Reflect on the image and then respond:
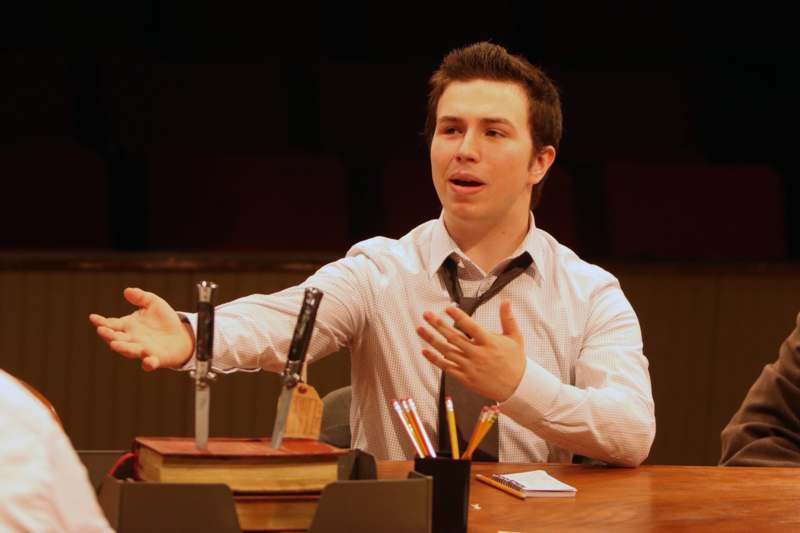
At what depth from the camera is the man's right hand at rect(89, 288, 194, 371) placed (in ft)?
6.33

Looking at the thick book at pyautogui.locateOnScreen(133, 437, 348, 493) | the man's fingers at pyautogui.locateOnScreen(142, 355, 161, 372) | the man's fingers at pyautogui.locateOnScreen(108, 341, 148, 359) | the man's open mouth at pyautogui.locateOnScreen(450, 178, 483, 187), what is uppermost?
the man's open mouth at pyautogui.locateOnScreen(450, 178, 483, 187)

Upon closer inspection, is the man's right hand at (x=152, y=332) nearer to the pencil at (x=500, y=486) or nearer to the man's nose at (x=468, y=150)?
the pencil at (x=500, y=486)

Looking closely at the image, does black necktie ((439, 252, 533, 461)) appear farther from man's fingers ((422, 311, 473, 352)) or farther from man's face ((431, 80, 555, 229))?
man's fingers ((422, 311, 473, 352))

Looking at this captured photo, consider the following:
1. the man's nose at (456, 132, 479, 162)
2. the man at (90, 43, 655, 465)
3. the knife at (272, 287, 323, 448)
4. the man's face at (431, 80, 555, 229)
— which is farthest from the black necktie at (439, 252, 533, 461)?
the knife at (272, 287, 323, 448)

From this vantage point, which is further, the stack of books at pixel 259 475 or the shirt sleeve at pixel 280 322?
the shirt sleeve at pixel 280 322

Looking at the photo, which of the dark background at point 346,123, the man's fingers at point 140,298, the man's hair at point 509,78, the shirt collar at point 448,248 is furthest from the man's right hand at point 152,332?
the dark background at point 346,123

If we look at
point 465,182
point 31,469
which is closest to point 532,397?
point 465,182

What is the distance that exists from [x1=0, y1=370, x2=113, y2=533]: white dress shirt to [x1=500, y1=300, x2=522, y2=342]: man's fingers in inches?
42.4

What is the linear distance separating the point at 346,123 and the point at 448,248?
273cm

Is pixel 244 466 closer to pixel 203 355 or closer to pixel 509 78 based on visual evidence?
pixel 203 355

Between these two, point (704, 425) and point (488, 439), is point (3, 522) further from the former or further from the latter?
point (704, 425)

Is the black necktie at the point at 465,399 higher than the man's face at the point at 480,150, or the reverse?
the man's face at the point at 480,150

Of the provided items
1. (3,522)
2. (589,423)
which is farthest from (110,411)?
(3,522)

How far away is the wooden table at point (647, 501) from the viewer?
5.96 ft
